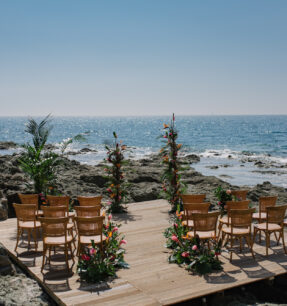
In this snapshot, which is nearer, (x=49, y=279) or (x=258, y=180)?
(x=49, y=279)

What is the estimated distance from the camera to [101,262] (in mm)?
7078

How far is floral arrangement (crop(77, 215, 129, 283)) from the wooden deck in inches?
6.9

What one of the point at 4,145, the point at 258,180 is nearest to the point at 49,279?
the point at 258,180

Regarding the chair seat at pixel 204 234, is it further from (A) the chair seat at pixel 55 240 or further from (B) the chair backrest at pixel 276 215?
(A) the chair seat at pixel 55 240

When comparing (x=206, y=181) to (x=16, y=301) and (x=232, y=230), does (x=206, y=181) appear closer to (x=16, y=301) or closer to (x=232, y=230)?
(x=232, y=230)

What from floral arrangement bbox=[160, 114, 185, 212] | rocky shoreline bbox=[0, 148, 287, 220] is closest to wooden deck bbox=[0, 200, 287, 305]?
floral arrangement bbox=[160, 114, 185, 212]

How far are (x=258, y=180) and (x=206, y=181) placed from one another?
23.8 ft

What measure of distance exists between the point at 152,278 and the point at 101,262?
91 cm

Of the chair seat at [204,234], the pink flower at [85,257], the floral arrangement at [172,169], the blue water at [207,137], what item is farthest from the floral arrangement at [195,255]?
the blue water at [207,137]

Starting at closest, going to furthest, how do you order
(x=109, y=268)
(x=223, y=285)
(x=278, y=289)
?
A: (x=223, y=285)
(x=109, y=268)
(x=278, y=289)

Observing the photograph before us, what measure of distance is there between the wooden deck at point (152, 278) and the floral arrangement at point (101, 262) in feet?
0.58

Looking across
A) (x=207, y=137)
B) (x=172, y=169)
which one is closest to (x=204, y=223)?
(x=172, y=169)

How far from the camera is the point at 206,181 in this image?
2108cm

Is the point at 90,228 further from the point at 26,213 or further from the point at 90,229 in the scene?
the point at 26,213
